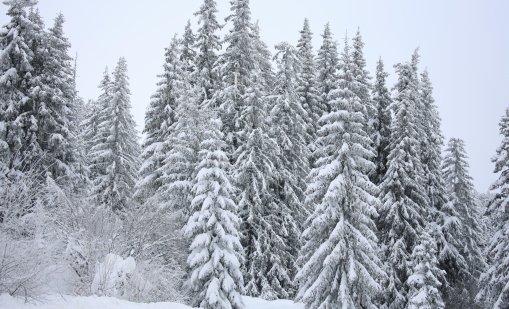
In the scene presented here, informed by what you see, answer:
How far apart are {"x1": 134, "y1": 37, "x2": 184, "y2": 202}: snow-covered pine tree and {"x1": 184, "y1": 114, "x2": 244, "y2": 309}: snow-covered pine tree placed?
678 centimetres

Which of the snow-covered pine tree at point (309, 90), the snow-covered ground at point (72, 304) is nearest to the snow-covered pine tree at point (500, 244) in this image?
the snow-covered pine tree at point (309, 90)

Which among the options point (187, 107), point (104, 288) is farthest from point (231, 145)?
point (104, 288)

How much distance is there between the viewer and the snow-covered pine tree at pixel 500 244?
80.2 feet

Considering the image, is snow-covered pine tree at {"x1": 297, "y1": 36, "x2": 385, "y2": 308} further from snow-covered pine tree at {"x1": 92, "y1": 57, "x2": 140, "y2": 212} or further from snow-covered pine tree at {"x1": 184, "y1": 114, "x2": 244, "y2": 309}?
Result: snow-covered pine tree at {"x1": 92, "y1": 57, "x2": 140, "y2": 212}

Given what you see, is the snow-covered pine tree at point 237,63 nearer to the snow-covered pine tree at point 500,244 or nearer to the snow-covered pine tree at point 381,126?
the snow-covered pine tree at point 381,126

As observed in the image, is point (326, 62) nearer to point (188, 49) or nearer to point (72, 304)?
point (188, 49)

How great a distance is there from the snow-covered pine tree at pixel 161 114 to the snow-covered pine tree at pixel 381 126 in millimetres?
13996

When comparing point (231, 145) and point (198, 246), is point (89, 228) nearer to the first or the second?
point (198, 246)

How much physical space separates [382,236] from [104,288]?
1834 centimetres

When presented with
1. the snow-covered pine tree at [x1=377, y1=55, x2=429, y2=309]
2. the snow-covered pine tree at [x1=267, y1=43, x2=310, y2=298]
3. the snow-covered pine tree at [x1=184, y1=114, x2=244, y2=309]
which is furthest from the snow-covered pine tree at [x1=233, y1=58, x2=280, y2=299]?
the snow-covered pine tree at [x1=377, y1=55, x2=429, y2=309]

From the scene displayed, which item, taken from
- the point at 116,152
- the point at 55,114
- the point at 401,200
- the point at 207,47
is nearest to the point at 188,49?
the point at 207,47

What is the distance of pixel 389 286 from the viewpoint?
91.4ft

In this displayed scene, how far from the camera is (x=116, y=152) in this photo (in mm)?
33594

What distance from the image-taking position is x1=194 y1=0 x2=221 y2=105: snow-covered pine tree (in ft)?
104
